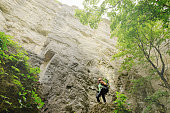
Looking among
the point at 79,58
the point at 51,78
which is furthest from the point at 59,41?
the point at 51,78

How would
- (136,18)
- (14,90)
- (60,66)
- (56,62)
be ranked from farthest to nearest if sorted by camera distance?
(56,62), (60,66), (136,18), (14,90)

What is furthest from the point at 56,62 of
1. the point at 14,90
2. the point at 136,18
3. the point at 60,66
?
the point at 136,18

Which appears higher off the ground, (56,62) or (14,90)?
(56,62)

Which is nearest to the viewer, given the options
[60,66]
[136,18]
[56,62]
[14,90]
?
[14,90]

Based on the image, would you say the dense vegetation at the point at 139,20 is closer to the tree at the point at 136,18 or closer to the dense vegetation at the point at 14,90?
the tree at the point at 136,18

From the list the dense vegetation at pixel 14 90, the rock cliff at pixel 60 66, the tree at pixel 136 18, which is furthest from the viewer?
the rock cliff at pixel 60 66

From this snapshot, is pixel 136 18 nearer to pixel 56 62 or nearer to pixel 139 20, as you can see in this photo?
pixel 139 20

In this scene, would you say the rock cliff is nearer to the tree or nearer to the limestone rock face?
the limestone rock face

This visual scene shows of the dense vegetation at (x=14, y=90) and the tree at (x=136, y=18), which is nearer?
the dense vegetation at (x=14, y=90)

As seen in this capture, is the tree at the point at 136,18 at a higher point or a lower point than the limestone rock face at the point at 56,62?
higher

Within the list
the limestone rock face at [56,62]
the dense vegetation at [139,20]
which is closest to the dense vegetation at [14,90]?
the limestone rock face at [56,62]

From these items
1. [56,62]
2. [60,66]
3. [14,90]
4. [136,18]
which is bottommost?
[14,90]

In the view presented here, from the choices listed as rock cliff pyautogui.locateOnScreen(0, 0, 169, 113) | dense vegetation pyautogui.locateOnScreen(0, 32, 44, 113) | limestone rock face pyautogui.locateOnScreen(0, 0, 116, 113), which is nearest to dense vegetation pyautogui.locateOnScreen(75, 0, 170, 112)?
rock cliff pyautogui.locateOnScreen(0, 0, 169, 113)

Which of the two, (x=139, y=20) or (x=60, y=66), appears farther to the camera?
(x=60, y=66)
